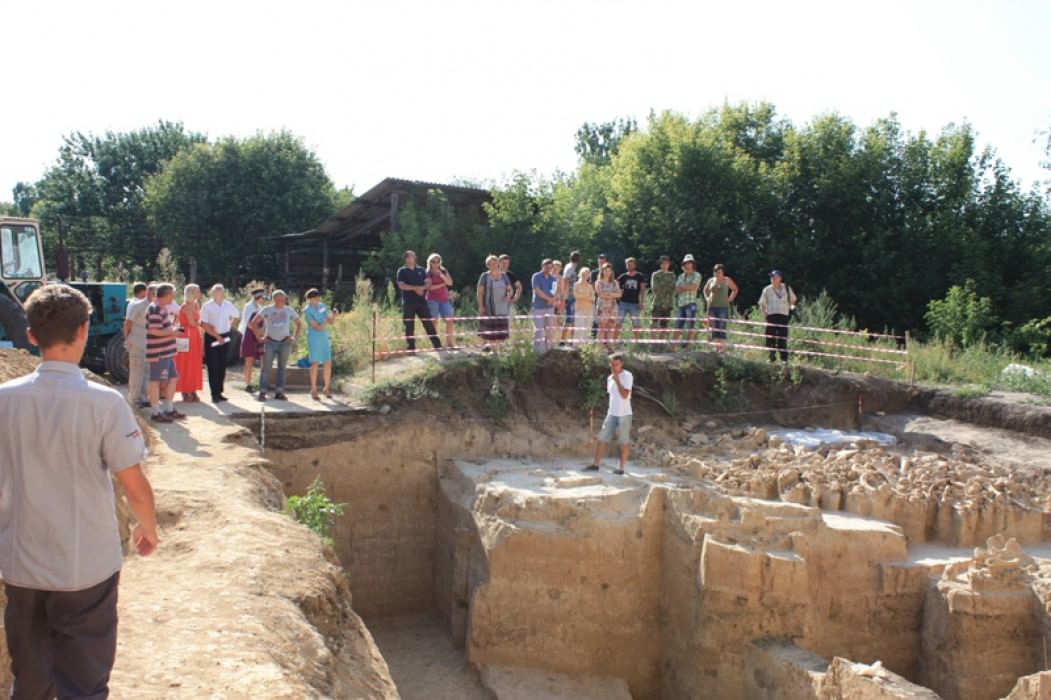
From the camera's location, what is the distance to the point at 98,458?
3273 millimetres

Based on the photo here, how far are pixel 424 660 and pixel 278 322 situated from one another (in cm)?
477

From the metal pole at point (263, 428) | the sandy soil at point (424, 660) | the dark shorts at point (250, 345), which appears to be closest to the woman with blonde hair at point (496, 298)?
the dark shorts at point (250, 345)

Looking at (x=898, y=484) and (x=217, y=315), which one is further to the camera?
(x=217, y=315)

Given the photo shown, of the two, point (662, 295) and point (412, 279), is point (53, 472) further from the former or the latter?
point (662, 295)

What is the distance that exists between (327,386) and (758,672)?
7069 mm

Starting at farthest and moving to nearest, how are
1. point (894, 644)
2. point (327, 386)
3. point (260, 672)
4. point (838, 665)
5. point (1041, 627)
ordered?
point (327, 386), point (894, 644), point (1041, 627), point (838, 665), point (260, 672)

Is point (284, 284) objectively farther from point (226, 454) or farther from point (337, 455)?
point (226, 454)

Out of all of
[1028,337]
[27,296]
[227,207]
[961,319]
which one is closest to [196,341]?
[27,296]

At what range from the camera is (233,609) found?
5258mm

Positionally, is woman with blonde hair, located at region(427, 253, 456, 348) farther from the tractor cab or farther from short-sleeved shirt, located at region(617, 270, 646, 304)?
the tractor cab

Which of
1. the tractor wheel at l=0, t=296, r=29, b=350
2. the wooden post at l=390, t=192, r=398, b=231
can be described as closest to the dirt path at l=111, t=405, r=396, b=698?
the tractor wheel at l=0, t=296, r=29, b=350

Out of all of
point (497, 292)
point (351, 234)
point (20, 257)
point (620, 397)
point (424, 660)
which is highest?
point (351, 234)

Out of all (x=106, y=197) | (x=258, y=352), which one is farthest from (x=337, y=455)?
(x=106, y=197)

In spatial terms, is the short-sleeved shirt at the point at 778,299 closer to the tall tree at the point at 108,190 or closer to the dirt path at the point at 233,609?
the dirt path at the point at 233,609
